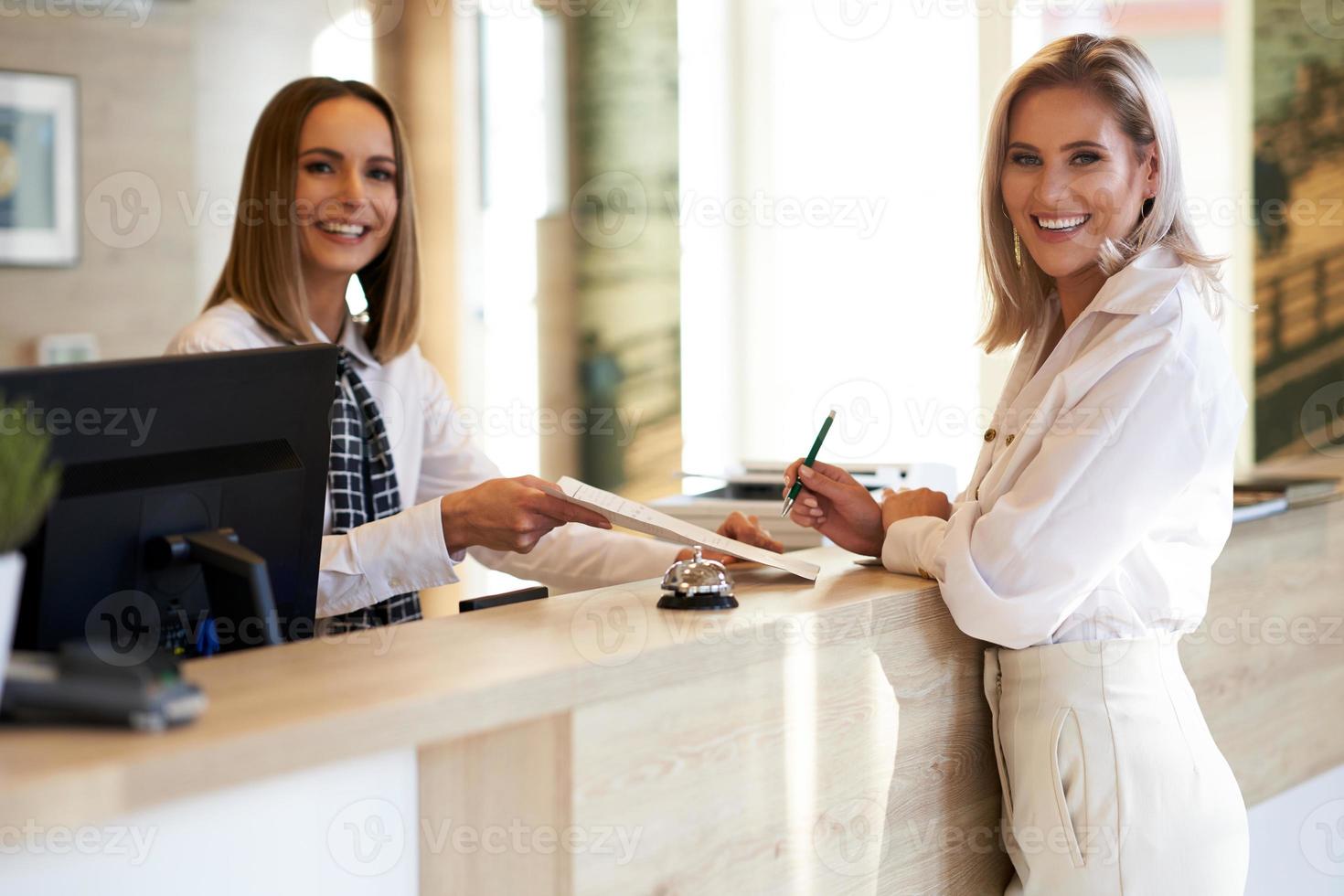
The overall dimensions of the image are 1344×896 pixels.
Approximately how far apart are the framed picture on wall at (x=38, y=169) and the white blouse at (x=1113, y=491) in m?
3.11

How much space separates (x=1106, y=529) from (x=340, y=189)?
1488 millimetres

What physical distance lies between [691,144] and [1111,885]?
336cm

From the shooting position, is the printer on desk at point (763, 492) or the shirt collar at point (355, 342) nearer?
the shirt collar at point (355, 342)

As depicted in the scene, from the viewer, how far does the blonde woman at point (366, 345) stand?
1.88 m

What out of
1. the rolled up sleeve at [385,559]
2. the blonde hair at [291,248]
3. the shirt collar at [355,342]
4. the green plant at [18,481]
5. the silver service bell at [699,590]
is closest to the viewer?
the green plant at [18,481]

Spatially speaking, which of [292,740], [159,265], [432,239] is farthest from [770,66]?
[292,740]

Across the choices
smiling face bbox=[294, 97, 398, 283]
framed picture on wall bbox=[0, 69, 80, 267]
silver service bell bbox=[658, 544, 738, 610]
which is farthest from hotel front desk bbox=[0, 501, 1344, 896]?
framed picture on wall bbox=[0, 69, 80, 267]

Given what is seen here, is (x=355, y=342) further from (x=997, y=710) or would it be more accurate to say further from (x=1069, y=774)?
(x=1069, y=774)

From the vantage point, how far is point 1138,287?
62.1 inches

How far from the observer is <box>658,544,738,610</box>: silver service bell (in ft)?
4.67

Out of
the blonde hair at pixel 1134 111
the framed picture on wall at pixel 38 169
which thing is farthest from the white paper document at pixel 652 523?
the framed picture on wall at pixel 38 169

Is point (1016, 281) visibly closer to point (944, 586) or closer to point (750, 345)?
point (944, 586)

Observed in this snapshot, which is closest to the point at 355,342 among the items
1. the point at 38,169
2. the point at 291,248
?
the point at 291,248

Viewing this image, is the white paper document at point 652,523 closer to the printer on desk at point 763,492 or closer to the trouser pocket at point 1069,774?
the trouser pocket at point 1069,774
